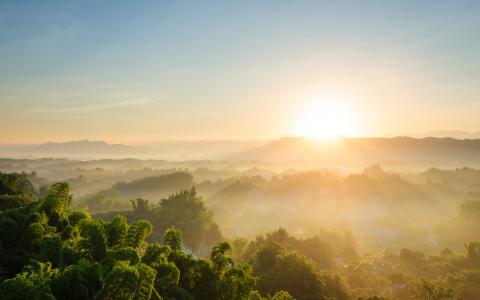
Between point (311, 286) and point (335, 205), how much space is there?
10378cm

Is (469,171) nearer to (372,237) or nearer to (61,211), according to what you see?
(372,237)

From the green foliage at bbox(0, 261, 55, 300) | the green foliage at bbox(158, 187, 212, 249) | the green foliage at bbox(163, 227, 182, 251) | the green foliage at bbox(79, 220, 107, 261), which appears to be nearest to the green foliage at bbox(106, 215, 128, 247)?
Result: the green foliage at bbox(79, 220, 107, 261)

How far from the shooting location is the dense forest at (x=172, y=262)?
10.7m

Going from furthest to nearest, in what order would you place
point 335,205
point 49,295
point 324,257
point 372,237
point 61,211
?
point 335,205
point 372,237
point 324,257
point 61,211
point 49,295

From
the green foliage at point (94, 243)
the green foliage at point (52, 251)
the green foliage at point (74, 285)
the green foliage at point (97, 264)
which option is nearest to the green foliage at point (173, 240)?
the green foliage at point (97, 264)

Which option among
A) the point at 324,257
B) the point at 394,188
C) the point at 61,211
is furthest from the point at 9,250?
the point at 394,188

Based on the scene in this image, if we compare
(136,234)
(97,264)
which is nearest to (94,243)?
(136,234)

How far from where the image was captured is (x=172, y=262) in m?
14.4

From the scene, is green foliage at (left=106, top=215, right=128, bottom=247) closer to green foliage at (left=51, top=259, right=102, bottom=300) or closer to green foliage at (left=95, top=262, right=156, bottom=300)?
green foliage at (left=51, top=259, right=102, bottom=300)

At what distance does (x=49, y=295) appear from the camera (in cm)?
945

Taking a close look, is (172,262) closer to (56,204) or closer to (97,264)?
(97,264)

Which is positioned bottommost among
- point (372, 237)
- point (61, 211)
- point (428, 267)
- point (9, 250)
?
point (372, 237)

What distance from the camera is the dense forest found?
421 inches

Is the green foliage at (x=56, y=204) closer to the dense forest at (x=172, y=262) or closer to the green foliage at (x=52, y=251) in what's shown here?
the dense forest at (x=172, y=262)
